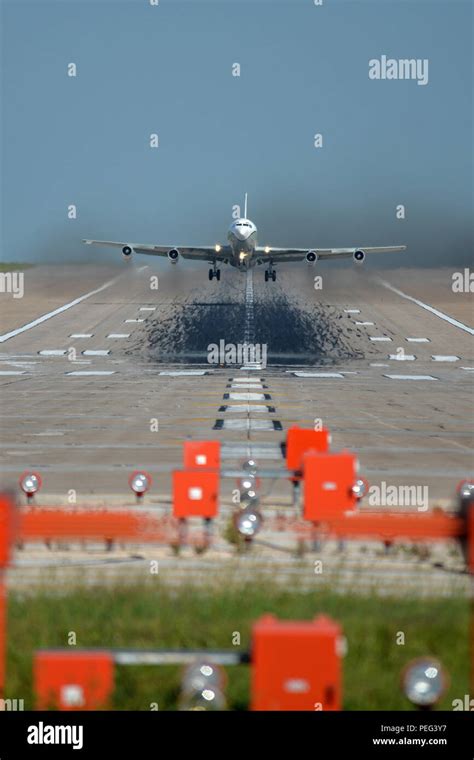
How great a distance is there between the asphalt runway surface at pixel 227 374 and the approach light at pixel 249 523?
3.20 m

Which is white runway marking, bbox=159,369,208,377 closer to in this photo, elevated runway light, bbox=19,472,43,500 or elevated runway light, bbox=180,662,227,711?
elevated runway light, bbox=19,472,43,500

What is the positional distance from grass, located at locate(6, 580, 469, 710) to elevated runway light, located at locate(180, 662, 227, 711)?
3.01 feet

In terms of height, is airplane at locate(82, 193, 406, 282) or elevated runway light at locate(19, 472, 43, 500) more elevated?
airplane at locate(82, 193, 406, 282)

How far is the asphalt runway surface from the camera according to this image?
113 ft

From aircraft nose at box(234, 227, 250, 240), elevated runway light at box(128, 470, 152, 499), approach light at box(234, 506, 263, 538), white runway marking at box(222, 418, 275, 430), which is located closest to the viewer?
approach light at box(234, 506, 263, 538)

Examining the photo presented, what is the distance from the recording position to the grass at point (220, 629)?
12.9 metres

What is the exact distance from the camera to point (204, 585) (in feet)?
56.7

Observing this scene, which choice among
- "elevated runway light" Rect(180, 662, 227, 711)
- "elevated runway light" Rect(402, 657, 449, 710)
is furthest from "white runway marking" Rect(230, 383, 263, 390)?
"elevated runway light" Rect(402, 657, 449, 710)

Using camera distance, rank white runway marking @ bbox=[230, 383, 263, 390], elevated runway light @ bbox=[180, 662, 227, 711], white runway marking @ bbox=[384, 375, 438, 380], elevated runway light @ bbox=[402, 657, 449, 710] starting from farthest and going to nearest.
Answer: white runway marking @ bbox=[384, 375, 438, 380], white runway marking @ bbox=[230, 383, 263, 390], elevated runway light @ bbox=[180, 662, 227, 711], elevated runway light @ bbox=[402, 657, 449, 710]

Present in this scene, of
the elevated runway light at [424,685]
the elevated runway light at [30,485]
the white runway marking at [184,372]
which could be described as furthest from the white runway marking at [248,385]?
the elevated runway light at [424,685]

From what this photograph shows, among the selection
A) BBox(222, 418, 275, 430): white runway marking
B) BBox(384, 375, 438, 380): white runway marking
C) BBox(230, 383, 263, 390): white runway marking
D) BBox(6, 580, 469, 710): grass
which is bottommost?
BBox(6, 580, 469, 710): grass

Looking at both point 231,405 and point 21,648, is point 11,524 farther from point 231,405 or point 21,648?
point 231,405
